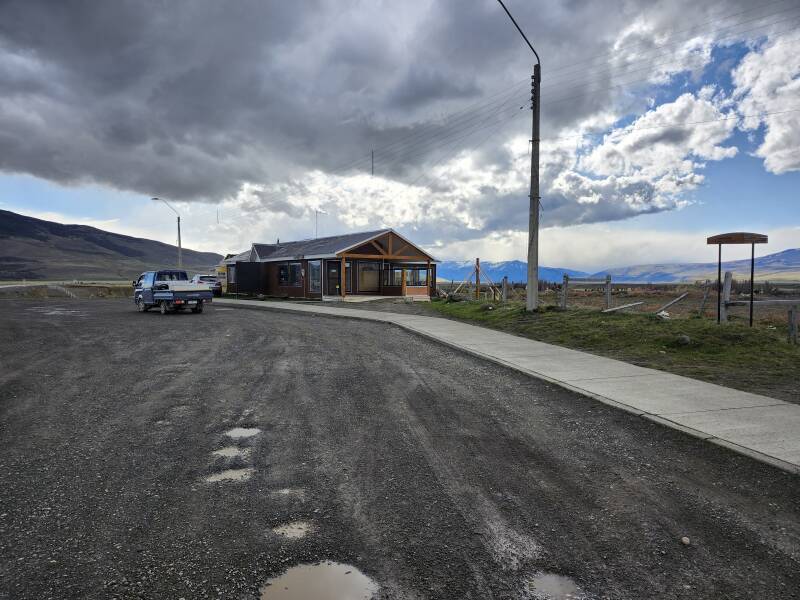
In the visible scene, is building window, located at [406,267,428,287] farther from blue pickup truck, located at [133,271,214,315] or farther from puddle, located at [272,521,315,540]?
puddle, located at [272,521,315,540]

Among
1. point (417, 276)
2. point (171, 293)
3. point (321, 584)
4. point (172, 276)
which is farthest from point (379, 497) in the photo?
point (417, 276)

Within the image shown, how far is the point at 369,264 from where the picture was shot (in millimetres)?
37000

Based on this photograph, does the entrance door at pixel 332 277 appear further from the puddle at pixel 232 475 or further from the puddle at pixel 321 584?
the puddle at pixel 321 584

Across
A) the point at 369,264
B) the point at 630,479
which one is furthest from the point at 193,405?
the point at 369,264

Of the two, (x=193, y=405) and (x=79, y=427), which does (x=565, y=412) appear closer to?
(x=193, y=405)

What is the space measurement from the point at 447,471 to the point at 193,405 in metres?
Result: 4.07

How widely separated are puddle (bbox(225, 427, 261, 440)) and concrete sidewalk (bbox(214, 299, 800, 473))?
482cm

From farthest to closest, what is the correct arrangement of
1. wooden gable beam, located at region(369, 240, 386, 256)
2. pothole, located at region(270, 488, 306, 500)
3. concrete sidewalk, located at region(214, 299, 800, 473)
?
wooden gable beam, located at region(369, 240, 386, 256), concrete sidewalk, located at region(214, 299, 800, 473), pothole, located at region(270, 488, 306, 500)

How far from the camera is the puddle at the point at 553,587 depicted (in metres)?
2.89

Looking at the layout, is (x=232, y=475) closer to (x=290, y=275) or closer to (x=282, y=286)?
(x=290, y=275)

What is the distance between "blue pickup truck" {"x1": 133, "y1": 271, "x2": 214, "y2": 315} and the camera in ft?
74.6

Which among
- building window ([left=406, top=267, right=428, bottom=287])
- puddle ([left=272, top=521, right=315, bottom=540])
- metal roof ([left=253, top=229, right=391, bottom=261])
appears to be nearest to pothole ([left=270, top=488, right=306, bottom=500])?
puddle ([left=272, top=521, right=315, bottom=540])

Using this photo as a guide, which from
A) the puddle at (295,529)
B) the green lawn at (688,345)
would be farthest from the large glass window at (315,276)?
the puddle at (295,529)

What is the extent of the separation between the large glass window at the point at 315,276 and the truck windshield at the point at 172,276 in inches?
453
